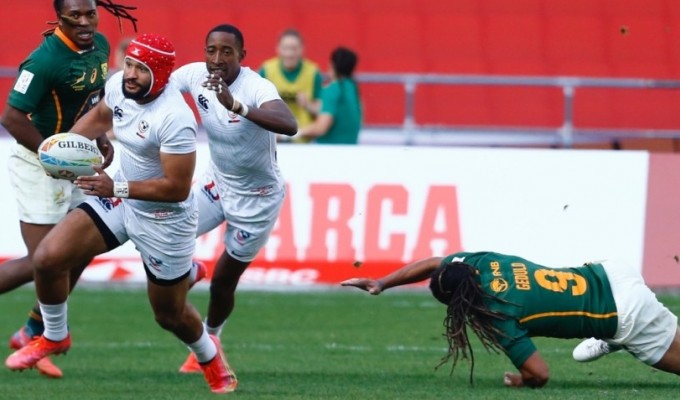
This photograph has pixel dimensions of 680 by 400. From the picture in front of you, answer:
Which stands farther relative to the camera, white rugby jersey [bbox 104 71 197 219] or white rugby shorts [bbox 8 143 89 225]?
white rugby shorts [bbox 8 143 89 225]

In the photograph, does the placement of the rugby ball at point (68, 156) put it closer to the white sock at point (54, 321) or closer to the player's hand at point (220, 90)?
the player's hand at point (220, 90)

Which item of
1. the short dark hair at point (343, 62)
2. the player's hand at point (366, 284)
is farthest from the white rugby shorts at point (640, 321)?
the short dark hair at point (343, 62)

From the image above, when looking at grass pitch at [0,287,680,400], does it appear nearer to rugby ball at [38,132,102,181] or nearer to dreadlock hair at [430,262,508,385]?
dreadlock hair at [430,262,508,385]

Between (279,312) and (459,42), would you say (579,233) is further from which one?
(459,42)

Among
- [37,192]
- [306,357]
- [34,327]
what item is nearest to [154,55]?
[37,192]

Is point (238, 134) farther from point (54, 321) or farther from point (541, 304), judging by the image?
point (541, 304)

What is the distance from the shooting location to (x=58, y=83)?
8680 mm

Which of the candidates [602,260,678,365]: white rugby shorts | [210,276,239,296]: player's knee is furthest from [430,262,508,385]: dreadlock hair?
[210,276,239,296]: player's knee

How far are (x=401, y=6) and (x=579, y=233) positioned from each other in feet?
28.8

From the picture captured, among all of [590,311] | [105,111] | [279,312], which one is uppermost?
[105,111]

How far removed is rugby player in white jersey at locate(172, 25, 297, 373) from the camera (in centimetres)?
836

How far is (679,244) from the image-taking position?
1253cm

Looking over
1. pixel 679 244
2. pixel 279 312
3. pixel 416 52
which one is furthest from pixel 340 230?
pixel 416 52

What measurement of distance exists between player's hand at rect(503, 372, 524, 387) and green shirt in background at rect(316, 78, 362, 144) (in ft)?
19.7
